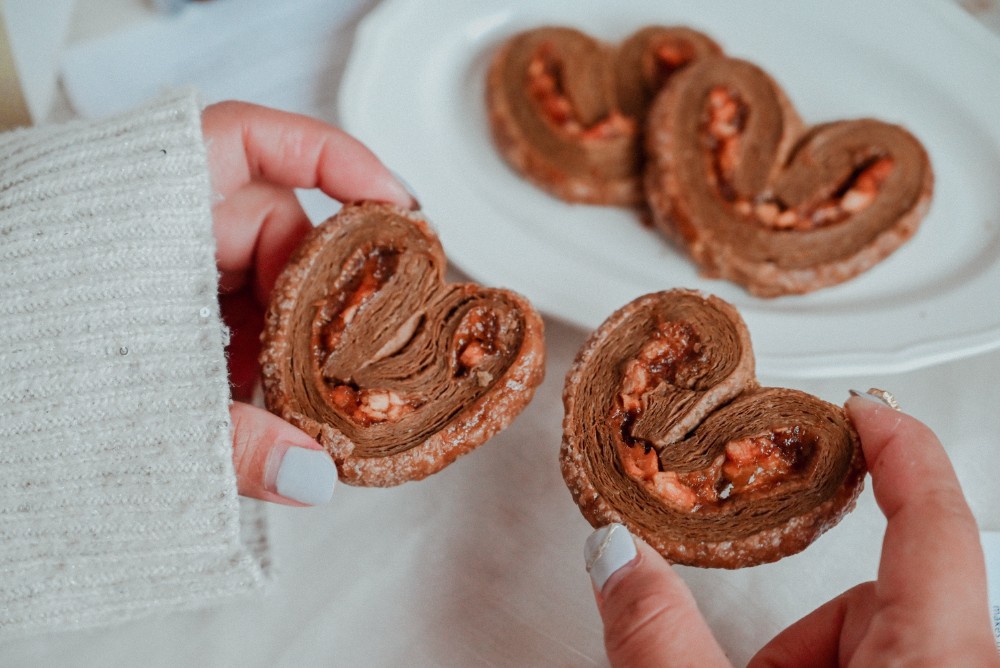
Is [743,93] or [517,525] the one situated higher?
[743,93]

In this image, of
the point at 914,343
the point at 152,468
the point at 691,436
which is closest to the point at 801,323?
the point at 914,343

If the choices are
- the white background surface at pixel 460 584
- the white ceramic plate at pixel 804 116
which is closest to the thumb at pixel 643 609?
the white background surface at pixel 460 584

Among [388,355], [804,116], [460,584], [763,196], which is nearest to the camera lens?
[388,355]

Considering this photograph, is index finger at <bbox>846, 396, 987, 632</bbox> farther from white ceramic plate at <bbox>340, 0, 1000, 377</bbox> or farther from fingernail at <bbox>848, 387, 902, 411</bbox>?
white ceramic plate at <bbox>340, 0, 1000, 377</bbox>

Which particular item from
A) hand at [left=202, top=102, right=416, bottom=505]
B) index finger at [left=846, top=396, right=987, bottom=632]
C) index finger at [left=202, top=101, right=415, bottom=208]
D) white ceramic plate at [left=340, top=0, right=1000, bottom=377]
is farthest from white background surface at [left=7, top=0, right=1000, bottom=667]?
index finger at [left=202, top=101, right=415, bottom=208]

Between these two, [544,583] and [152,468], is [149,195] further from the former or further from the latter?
[544,583]

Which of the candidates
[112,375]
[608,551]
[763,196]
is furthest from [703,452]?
[112,375]

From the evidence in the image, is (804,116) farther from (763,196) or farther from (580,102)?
(580,102)
